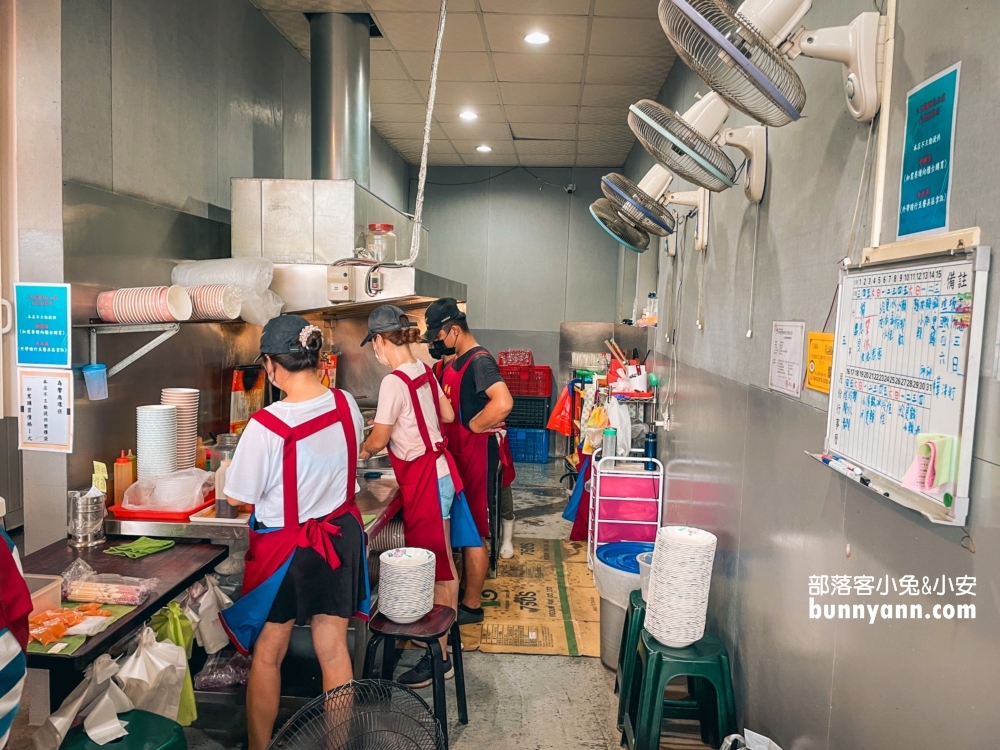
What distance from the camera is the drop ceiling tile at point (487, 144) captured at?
25.3 ft

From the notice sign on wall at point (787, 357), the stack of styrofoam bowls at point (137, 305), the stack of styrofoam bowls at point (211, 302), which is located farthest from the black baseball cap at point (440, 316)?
the notice sign on wall at point (787, 357)

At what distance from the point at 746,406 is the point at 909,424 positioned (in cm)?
122

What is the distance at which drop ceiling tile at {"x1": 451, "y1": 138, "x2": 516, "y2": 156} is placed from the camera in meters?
7.70

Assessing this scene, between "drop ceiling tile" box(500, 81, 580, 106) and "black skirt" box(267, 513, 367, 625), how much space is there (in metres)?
4.37

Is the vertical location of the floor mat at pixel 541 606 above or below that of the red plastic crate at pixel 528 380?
below

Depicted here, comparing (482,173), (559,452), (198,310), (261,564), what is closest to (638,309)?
(559,452)

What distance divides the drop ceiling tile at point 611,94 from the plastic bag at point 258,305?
11.4 ft

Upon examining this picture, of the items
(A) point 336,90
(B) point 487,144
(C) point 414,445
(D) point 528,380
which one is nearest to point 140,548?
(C) point 414,445

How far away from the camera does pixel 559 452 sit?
8.54 m

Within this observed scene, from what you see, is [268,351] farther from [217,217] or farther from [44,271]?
[217,217]

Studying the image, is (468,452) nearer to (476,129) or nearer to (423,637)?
(423,637)

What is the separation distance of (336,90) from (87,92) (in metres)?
1.84

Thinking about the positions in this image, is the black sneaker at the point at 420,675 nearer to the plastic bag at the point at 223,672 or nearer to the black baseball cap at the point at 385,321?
the plastic bag at the point at 223,672

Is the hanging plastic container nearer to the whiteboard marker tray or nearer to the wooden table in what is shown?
the whiteboard marker tray
